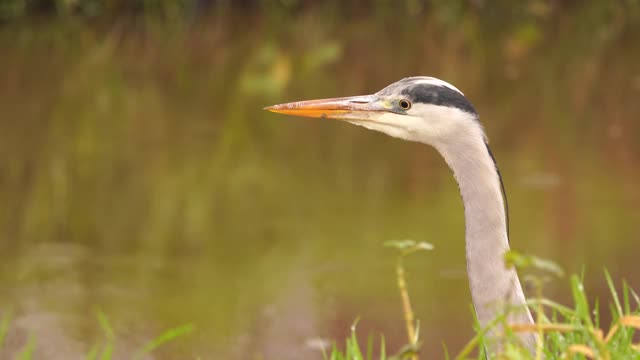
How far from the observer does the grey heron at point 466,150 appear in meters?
3.45

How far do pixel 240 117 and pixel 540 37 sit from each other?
501 cm

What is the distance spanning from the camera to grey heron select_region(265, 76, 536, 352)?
3.45 m

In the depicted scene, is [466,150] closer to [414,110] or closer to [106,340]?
[414,110]

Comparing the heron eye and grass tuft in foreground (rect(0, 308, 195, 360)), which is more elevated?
the heron eye

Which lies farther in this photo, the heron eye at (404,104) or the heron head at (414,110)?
the heron eye at (404,104)

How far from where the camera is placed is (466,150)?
361 centimetres

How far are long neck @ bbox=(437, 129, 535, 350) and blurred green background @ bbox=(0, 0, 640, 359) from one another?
10.0 ft

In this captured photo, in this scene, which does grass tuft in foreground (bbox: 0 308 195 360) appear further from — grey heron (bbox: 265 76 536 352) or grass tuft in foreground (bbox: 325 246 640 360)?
grey heron (bbox: 265 76 536 352)

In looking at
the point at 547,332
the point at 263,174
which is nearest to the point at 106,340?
the point at 263,174

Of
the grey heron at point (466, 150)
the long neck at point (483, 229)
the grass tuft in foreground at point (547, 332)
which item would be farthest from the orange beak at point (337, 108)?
the grass tuft in foreground at point (547, 332)

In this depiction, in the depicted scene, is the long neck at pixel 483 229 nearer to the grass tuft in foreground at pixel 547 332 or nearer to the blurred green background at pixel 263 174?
the grass tuft in foreground at pixel 547 332

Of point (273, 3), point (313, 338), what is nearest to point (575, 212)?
point (313, 338)

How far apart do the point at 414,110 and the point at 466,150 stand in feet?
0.81

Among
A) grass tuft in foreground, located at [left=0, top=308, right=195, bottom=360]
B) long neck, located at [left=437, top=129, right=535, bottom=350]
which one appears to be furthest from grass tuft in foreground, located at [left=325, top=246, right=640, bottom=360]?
grass tuft in foreground, located at [left=0, top=308, right=195, bottom=360]
